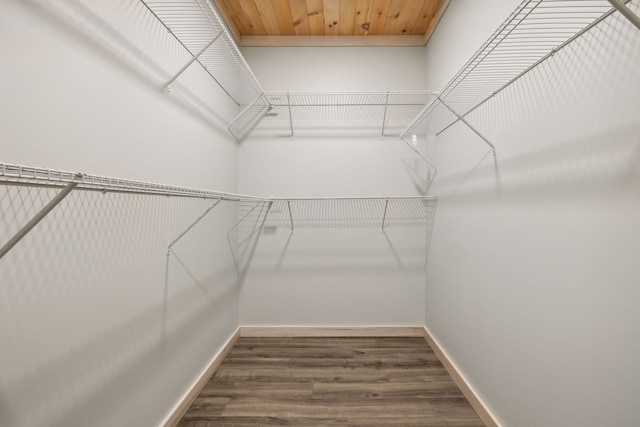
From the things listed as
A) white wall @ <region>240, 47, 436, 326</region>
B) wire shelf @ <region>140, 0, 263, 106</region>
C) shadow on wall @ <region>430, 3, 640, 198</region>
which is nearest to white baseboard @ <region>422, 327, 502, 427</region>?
white wall @ <region>240, 47, 436, 326</region>

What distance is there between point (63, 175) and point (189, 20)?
118 cm

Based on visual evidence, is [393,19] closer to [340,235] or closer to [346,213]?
[346,213]

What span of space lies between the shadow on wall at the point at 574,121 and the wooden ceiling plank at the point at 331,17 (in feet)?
4.44

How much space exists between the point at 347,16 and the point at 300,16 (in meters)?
0.37

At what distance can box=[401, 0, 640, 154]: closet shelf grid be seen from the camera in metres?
0.81

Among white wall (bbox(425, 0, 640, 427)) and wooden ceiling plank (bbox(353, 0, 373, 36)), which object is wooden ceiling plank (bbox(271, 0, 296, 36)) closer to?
wooden ceiling plank (bbox(353, 0, 373, 36))

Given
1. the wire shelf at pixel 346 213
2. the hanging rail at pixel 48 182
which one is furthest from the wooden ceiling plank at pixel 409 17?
the hanging rail at pixel 48 182

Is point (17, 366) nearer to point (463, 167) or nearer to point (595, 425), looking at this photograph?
point (595, 425)

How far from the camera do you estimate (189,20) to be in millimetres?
1364

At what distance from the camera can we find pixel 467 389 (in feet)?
5.38

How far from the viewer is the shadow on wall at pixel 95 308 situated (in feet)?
2.39

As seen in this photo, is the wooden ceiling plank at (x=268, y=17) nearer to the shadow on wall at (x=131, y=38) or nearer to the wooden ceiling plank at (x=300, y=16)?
the wooden ceiling plank at (x=300, y=16)

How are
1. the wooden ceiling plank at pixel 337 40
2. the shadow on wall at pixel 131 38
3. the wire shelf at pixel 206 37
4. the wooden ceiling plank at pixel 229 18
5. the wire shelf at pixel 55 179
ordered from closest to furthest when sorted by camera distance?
the wire shelf at pixel 55 179 → the shadow on wall at pixel 131 38 → the wire shelf at pixel 206 37 → the wooden ceiling plank at pixel 229 18 → the wooden ceiling plank at pixel 337 40

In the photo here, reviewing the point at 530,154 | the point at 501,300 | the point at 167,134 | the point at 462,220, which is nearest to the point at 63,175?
the point at 167,134
